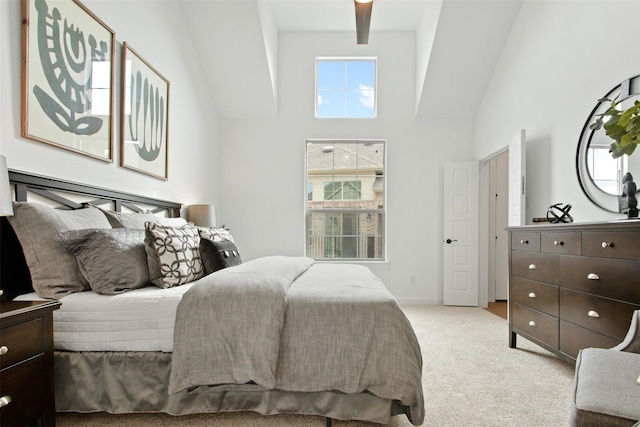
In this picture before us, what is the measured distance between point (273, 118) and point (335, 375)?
160 inches

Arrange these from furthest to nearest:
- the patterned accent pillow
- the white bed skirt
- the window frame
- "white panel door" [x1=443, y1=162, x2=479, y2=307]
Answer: the window frame → "white panel door" [x1=443, y1=162, x2=479, y2=307] → the patterned accent pillow → the white bed skirt

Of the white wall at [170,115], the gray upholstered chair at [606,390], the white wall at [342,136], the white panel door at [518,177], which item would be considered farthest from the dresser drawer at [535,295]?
the white wall at [170,115]

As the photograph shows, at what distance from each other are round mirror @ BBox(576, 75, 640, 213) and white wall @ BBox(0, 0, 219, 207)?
134 inches

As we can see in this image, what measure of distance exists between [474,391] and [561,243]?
3.66 feet

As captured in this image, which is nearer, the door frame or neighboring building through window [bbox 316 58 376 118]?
the door frame

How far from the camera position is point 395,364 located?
1.68 metres

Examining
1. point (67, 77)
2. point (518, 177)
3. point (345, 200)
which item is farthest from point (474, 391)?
point (345, 200)

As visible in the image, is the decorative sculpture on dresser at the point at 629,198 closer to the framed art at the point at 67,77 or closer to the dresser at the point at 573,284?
the dresser at the point at 573,284

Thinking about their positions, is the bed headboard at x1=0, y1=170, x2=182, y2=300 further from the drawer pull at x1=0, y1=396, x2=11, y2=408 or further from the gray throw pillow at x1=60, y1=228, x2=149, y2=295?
the drawer pull at x1=0, y1=396, x2=11, y2=408

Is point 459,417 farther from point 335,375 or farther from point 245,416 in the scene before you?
point 245,416

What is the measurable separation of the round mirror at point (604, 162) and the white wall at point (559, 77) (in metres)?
0.07

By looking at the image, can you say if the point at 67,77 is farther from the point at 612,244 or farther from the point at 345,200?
the point at 345,200

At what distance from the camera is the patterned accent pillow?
2141 mm

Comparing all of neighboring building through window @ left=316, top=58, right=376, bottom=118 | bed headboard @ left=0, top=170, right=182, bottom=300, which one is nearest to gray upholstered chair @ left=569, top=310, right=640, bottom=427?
bed headboard @ left=0, top=170, right=182, bottom=300
